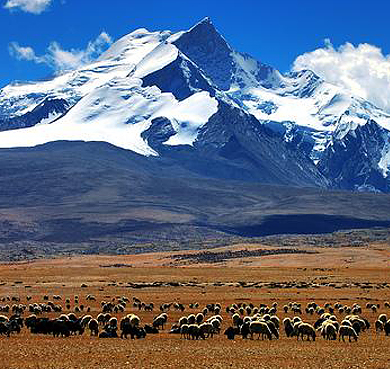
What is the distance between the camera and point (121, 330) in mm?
44656

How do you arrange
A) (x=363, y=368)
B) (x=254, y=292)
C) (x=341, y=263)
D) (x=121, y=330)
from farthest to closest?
(x=341, y=263) < (x=254, y=292) < (x=121, y=330) < (x=363, y=368)

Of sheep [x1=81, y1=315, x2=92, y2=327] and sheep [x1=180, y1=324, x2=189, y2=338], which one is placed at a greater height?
sheep [x1=81, y1=315, x2=92, y2=327]

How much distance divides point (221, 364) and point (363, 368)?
5107 millimetres

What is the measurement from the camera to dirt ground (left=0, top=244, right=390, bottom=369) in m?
32.6

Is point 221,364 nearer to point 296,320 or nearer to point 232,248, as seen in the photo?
point 296,320

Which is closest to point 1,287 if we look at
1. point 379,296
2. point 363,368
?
point 379,296

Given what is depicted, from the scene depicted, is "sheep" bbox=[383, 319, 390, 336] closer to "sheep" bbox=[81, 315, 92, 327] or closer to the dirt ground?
the dirt ground

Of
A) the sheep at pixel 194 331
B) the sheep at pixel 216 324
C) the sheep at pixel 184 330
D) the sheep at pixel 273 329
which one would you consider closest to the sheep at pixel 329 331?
the sheep at pixel 273 329

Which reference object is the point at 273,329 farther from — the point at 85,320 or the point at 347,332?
the point at 85,320

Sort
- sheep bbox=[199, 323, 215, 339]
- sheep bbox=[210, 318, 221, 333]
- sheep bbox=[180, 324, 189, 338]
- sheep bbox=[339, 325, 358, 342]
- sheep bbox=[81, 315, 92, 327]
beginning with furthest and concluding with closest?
sheep bbox=[81, 315, 92, 327]
sheep bbox=[210, 318, 221, 333]
sheep bbox=[180, 324, 189, 338]
sheep bbox=[199, 323, 215, 339]
sheep bbox=[339, 325, 358, 342]

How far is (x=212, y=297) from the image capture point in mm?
72812

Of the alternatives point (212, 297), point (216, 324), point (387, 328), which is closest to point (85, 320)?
point (216, 324)

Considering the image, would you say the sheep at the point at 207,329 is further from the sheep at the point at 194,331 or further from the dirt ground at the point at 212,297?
the dirt ground at the point at 212,297

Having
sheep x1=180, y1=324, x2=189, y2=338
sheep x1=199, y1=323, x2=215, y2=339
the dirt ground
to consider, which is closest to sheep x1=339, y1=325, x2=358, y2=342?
the dirt ground
